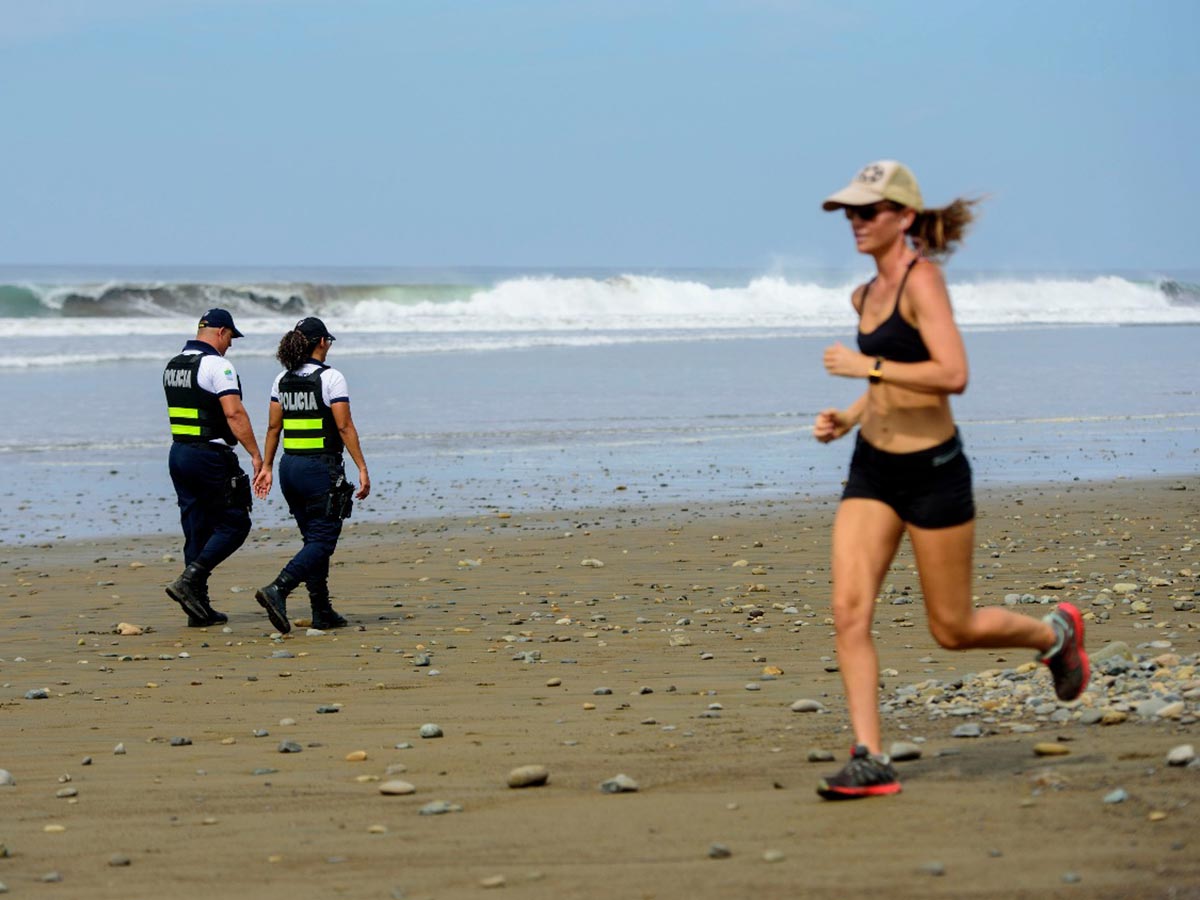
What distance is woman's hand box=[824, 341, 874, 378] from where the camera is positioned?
15.1ft

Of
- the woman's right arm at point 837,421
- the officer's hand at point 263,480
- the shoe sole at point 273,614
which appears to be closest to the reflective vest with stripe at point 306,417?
the officer's hand at point 263,480

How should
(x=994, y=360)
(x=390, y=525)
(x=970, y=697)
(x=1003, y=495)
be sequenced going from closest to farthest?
(x=970, y=697) → (x=390, y=525) → (x=1003, y=495) → (x=994, y=360)

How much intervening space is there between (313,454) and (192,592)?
1089mm

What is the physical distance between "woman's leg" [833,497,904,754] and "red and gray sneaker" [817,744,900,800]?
45mm

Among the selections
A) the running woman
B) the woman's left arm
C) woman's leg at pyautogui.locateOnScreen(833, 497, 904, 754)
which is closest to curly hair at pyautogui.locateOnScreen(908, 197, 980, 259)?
the running woman

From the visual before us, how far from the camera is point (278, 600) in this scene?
903 cm

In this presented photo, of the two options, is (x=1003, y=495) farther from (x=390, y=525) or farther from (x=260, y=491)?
(x=260, y=491)

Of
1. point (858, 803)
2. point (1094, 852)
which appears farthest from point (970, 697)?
point (1094, 852)

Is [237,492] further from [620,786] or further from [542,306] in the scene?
[542,306]

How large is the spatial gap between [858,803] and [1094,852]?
80 centimetres

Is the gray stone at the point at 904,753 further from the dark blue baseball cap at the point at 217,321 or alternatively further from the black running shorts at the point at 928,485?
the dark blue baseball cap at the point at 217,321

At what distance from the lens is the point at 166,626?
9430mm

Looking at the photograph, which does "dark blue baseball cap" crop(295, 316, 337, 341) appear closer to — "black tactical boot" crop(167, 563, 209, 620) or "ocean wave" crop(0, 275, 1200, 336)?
"black tactical boot" crop(167, 563, 209, 620)

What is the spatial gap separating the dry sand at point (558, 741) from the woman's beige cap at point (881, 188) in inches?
70.7
